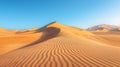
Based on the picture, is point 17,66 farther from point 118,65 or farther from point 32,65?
point 118,65

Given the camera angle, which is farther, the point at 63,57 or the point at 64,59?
the point at 63,57

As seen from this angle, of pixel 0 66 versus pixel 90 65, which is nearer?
pixel 90 65

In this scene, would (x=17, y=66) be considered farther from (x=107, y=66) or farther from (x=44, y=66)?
(x=107, y=66)

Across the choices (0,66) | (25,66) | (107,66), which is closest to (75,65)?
(107,66)

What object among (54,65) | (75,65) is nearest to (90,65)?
(75,65)

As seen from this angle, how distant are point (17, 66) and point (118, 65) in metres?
3.79

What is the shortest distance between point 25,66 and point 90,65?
2.48 meters

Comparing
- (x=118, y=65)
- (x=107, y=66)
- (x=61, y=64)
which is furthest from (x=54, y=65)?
(x=118, y=65)

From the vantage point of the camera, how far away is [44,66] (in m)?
4.92

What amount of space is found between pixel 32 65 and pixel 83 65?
197 cm

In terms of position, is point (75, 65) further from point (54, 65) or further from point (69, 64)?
point (54, 65)

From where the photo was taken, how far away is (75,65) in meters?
4.88

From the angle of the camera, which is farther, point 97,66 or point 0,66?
point 0,66

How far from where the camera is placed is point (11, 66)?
5137 mm
